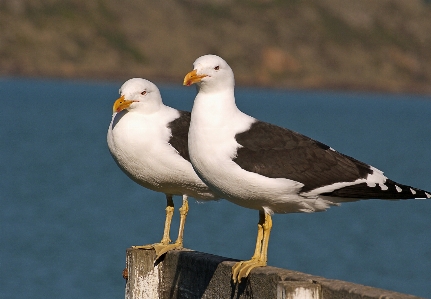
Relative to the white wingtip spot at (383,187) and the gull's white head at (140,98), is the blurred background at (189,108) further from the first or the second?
the white wingtip spot at (383,187)

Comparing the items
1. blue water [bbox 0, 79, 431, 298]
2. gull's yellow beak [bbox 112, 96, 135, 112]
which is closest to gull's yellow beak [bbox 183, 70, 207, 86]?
gull's yellow beak [bbox 112, 96, 135, 112]

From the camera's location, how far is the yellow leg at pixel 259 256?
8453mm

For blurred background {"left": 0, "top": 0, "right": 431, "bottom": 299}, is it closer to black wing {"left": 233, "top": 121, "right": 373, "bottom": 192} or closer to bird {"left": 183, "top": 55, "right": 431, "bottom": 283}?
bird {"left": 183, "top": 55, "right": 431, "bottom": 283}

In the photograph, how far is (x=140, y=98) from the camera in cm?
1148

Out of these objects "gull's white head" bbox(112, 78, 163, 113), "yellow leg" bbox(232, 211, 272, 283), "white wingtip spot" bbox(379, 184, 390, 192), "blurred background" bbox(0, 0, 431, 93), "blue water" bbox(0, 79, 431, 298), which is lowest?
"yellow leg" bbox(232, 211, 272, 283)

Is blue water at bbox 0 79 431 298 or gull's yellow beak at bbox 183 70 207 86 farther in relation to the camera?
blue water at bbox 0 79 431 298

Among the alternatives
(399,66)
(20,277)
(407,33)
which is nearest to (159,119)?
(20,277)

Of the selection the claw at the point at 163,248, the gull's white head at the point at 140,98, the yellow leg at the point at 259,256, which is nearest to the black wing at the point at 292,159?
the yellow leg at the point at 259,256

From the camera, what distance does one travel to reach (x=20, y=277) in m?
23.0

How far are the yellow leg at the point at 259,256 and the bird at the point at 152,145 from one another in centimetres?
134

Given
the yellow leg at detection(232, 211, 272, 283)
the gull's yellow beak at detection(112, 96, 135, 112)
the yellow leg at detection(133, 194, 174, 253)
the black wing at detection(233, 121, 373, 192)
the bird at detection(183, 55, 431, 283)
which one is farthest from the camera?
the gull's yellow beak at detection(112, 96, 135, 112)

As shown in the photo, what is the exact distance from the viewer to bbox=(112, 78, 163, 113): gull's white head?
1146cm

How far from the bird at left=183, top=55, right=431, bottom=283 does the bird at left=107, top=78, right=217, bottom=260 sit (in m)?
1.45

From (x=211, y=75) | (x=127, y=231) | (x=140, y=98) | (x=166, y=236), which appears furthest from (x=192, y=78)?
(x=127, y=231)
